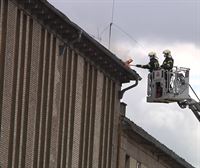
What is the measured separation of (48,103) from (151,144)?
1173 cm

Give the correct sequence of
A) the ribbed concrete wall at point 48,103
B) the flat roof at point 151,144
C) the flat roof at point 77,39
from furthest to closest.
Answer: the flat roof at point 151,144, the flat roof at point 77,39, the ribbed concrete wall at point 48,103

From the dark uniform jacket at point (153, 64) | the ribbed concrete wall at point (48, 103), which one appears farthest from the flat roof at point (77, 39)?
the dark uniform jacket at point (153, 64)

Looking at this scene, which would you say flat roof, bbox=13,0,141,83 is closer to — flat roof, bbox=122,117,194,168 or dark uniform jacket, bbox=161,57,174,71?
flat roof, bbox=122,117,194,168

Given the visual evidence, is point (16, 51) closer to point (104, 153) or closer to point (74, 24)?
point (74, 24)

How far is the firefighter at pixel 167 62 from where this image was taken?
39.2m

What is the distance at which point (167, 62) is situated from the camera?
129ft

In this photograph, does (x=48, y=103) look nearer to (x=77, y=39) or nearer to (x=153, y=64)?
(x=77, y=39)

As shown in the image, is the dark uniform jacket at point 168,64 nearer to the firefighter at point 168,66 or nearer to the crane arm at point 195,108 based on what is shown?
the firefighter at point 168,66

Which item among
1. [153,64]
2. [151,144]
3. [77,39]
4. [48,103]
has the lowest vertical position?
[151,144]

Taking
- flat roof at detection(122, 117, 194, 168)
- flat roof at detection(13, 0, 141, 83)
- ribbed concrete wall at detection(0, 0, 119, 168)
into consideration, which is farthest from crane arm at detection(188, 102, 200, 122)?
flat roof at detection(122, 117, 194, 168)

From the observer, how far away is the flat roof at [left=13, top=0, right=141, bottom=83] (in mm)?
37094

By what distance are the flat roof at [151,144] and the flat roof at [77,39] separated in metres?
2.09

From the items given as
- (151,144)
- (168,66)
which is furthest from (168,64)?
(151,144)

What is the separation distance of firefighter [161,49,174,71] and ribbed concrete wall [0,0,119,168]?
369cm
